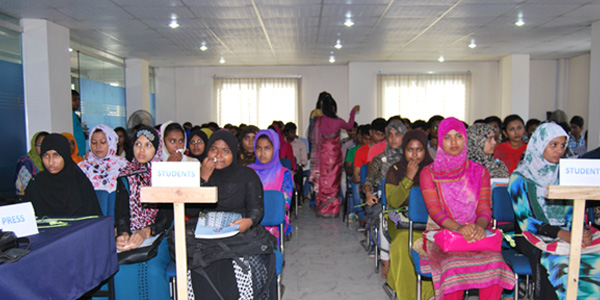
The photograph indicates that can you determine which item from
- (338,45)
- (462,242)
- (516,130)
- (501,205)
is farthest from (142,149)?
(338,45)

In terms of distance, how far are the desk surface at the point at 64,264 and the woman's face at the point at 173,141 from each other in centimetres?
154

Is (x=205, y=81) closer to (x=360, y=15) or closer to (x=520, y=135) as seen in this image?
(x=360, y=15)

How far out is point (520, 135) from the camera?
4469 millimetres

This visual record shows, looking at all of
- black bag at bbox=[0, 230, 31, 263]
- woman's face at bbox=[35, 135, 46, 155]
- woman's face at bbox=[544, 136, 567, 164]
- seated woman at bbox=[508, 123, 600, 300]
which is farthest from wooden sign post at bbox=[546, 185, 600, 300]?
woman's face at bbox=[35, 135, 46, 155]

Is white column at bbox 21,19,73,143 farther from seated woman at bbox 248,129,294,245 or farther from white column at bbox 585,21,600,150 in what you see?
white column at bbox 585,21,600,150

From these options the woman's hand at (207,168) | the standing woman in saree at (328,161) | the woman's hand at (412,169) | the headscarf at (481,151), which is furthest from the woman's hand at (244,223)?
the standing woman in saree at (328,161)

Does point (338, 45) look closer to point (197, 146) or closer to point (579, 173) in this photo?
point (197, 146)

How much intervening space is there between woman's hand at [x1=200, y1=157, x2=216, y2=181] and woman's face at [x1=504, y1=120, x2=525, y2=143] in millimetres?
3340

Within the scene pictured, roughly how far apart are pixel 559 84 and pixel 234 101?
346 inches

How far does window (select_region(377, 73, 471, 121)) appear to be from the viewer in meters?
11.3

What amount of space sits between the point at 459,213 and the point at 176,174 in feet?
6.35

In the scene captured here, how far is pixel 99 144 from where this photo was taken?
375cm

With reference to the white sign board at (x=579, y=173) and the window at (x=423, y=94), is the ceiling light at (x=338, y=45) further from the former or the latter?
the white sign board at (x=579, y=173)

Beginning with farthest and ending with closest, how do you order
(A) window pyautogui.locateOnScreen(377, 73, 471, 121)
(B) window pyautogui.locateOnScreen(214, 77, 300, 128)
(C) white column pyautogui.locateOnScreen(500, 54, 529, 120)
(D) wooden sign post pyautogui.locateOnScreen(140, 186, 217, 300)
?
(B) window pyautogui.locateOnScreen(214, 77, 300, 128) → (A) window pyautogui.locateOnScreen(377, 73, 471, 121) → (C) white column pyautogui.locateOnScreen(500, 54, 529, 120) → (D) wooden sign post pyautogui.locateOnScreen(140, 186, 217, 300)
